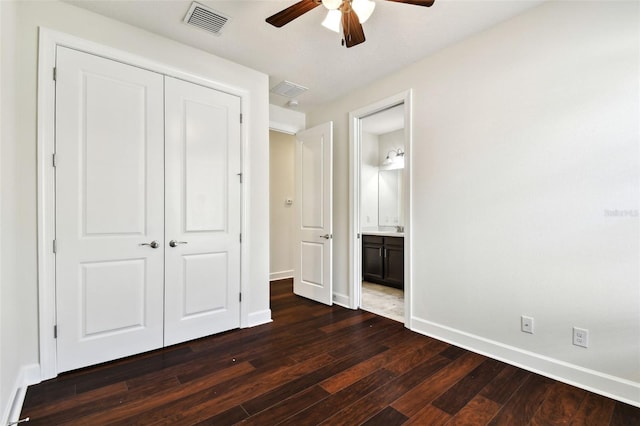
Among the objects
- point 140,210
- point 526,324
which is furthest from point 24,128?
point 526,324

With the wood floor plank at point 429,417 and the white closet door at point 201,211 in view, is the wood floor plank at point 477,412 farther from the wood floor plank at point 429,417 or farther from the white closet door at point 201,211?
the white closet door at point 201,211

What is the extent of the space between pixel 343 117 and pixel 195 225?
226 centimetres

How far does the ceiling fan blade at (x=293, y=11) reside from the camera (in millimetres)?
1772

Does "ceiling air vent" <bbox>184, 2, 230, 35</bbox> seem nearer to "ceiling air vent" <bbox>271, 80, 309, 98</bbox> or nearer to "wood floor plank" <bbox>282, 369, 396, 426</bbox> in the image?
Answer: "ceiling air vent" <bbox>271, 80, 309, 98</bbox>

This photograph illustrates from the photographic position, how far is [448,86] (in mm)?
2652

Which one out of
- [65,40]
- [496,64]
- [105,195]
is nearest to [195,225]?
[105,195]

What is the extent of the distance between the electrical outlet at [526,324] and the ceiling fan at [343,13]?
2310 mm

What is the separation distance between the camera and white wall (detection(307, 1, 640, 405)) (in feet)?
5.97

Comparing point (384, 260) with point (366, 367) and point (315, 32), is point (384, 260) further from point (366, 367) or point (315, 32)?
point (315, 32)

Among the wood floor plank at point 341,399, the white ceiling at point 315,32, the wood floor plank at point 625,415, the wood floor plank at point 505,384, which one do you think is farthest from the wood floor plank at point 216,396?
the white ceiling at point 315,32

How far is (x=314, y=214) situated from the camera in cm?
387

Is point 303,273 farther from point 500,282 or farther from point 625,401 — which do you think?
point 625,401

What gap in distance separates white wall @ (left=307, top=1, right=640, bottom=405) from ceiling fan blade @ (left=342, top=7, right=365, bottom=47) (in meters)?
1.10

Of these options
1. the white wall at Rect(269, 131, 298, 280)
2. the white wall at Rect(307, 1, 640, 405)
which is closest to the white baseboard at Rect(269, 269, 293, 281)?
the white wall at Rect(269, 131, 298, 280)
